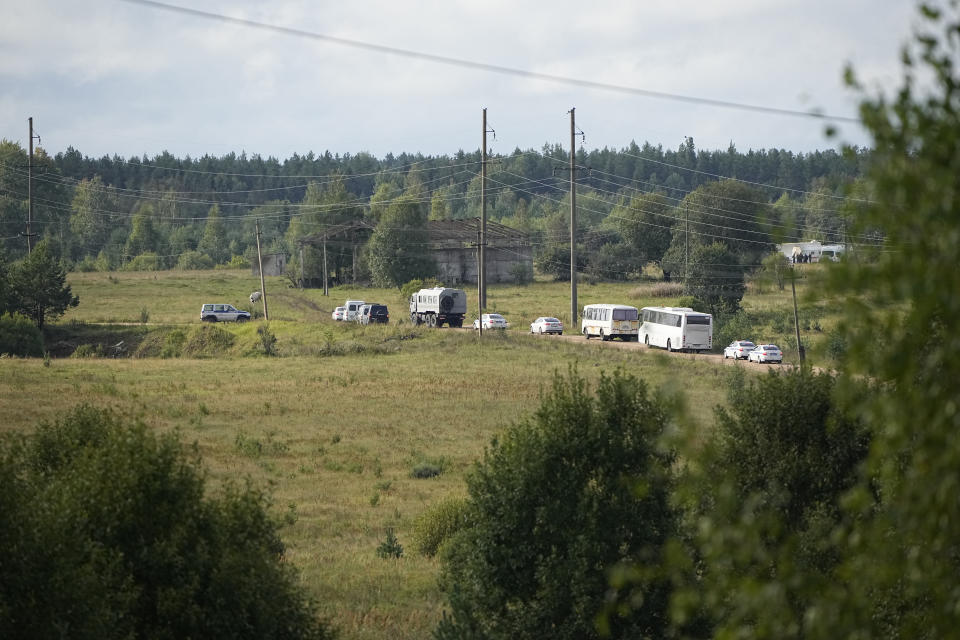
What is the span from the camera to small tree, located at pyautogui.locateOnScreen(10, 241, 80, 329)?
76625 millimetres

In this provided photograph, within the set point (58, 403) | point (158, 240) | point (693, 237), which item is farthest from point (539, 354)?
point (158, 240)

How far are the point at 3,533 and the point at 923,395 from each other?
11206 millimetres

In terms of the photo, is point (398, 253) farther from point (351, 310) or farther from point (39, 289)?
point (39, 289)

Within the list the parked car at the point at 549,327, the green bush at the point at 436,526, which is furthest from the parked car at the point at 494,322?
the green bush at the point at 436,526

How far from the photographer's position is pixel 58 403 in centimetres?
4497

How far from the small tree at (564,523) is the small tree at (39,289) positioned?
65.7 meters

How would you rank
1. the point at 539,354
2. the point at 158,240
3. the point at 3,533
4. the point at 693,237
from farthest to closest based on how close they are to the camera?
1. the point at 158,240
2. the point at 693,237
3. the point at 539,354
4. the point at 3,533

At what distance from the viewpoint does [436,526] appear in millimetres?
28328

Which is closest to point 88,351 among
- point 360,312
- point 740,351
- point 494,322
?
point 360,312

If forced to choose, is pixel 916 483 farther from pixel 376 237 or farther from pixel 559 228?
pixel 559 228

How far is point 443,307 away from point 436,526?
188ft

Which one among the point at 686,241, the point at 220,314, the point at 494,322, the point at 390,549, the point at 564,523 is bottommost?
the point at 390,549

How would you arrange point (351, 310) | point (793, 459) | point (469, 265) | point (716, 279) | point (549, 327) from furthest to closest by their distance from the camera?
point (469, 265) < point (351, 310) < point (716, 279) < point (549, 327) < point (793, 459)

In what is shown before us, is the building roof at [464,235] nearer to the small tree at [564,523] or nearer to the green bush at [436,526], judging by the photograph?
the green bush at [436,526]
